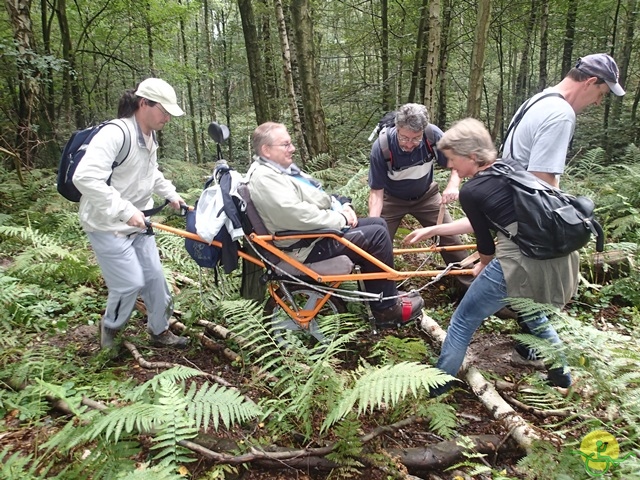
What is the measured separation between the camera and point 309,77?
7.95 metres

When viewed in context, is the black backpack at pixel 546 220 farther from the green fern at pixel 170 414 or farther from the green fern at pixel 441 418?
the green fern at pixel 170 414

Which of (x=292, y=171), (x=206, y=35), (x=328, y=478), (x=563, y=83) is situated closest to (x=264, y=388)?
(x=328, y=478)

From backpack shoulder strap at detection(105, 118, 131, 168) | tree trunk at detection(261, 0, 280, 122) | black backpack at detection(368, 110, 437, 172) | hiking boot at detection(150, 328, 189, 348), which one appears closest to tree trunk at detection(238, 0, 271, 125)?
tree trunk at detection(261, 0, 280, 122)

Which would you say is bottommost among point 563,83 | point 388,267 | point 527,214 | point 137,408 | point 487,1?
point 137,408

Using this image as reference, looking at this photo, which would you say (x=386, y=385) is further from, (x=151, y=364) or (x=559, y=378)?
(x=151, y=364)

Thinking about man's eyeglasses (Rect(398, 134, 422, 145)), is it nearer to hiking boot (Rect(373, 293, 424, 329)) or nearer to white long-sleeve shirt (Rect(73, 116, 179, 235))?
hiking boot (Rect(373, 293, 424, 329))

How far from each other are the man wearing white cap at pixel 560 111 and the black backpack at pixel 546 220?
0.50 meters

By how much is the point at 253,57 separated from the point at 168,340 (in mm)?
9196

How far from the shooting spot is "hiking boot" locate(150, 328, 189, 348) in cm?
403

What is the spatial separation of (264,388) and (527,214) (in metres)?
2.21

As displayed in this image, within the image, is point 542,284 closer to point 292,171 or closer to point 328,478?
point 328,478

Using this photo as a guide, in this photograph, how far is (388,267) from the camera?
3553 millimetres

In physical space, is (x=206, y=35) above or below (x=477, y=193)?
above

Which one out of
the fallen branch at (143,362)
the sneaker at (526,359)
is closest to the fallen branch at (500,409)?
the sneaker at (526,359)
